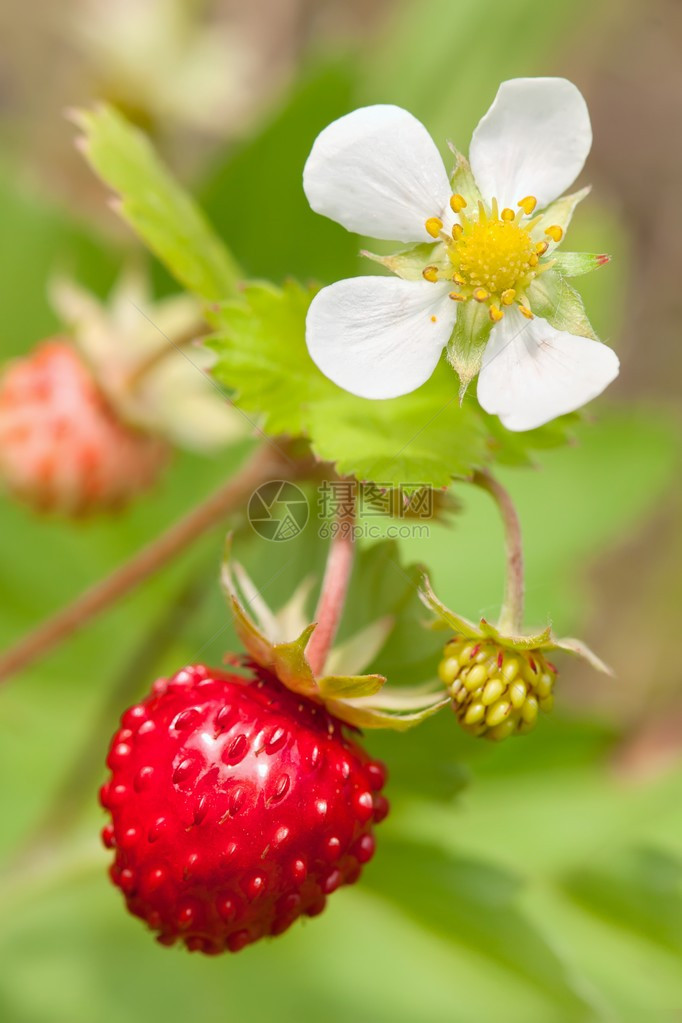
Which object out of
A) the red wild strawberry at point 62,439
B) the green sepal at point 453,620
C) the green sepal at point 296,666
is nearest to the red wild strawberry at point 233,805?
the green sepal at point 296,666

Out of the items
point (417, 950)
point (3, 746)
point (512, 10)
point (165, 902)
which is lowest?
point (417, 950)

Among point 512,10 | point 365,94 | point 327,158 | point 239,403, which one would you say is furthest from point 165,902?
point 512,10

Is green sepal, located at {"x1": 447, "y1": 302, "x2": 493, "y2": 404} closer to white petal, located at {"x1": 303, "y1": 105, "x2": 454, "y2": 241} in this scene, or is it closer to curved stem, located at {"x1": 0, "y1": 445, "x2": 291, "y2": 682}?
white petal, located at {"x1": 303, "y1": 105, "x2": 454, "y2": 241}

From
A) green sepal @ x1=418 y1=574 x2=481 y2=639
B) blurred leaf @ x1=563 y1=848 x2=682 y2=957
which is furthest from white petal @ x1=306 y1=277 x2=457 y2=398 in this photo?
blurred leaf @ x1=563 y1=848 x2=682 y2=957

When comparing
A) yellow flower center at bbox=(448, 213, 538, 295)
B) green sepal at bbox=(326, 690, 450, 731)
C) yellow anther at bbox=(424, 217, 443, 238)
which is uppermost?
yellow anther at bbox=(424, 217, 443, 238)

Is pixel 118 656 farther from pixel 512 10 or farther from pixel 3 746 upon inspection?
pixel 512 10

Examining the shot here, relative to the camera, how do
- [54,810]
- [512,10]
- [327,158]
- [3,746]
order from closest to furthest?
[327,158]
[54,810]
[3,746]
[512,10]

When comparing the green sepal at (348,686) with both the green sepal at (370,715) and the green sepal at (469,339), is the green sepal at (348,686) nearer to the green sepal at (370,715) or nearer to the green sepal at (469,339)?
the green sepal at (370,715)
